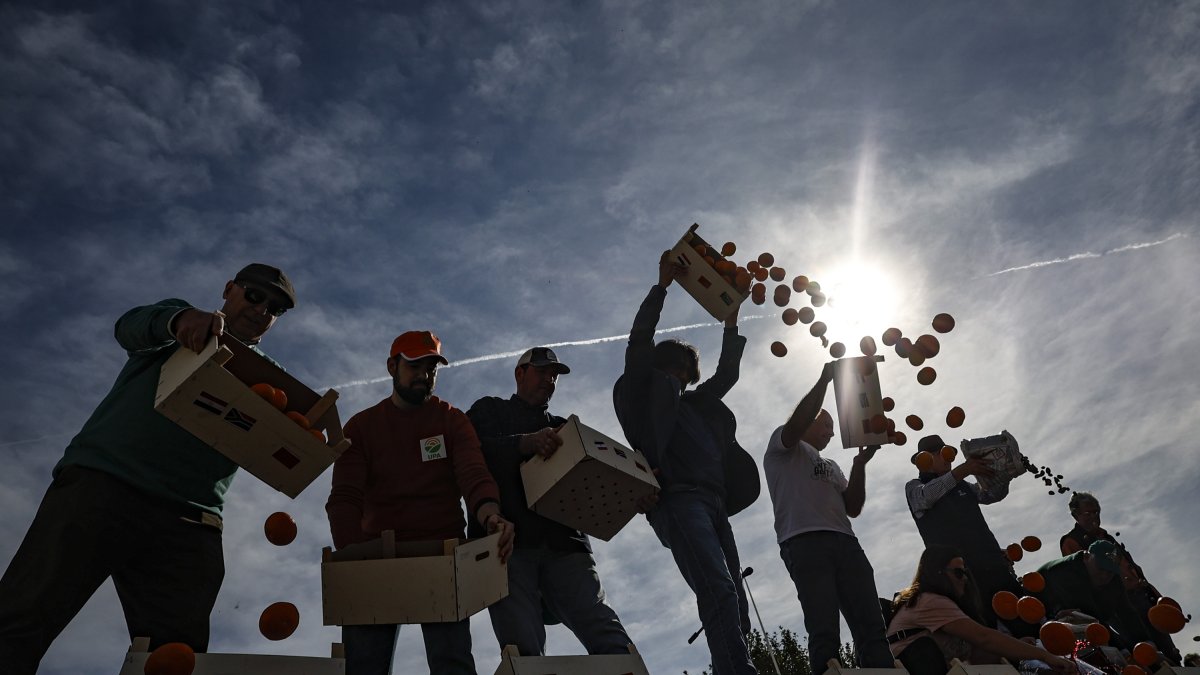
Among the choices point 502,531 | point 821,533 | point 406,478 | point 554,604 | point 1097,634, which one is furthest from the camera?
point 1097,634

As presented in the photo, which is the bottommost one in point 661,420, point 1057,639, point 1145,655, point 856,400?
point 1145,655

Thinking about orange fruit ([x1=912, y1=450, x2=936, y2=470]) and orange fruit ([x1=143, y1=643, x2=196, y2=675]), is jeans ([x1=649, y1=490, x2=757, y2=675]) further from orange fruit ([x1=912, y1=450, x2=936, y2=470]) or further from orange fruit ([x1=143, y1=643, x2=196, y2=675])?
orange fruit ([x1=143, y1=643, x2=196, y2=675])

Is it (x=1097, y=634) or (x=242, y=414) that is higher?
(x=242, y=414)

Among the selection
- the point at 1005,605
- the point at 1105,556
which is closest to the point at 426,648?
the point at 1005,605

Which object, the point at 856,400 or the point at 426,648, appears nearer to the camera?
the point at 426,648

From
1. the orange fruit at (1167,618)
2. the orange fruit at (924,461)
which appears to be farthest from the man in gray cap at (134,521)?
the orange fruit at (1167,618)

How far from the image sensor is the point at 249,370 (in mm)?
4125

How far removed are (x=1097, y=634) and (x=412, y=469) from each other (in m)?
5.42

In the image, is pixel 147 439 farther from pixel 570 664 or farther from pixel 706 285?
pixel 706 285

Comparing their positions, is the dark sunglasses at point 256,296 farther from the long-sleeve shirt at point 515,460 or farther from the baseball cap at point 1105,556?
the baseball cap at point 1105,556

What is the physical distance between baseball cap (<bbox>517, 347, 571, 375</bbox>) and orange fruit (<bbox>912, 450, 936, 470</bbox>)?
3.53 meters

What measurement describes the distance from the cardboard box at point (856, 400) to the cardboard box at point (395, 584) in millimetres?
3321

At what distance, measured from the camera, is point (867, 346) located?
6715mm

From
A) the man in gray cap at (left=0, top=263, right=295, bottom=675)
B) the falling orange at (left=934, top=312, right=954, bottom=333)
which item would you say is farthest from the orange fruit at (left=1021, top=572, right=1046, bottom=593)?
the man in gray cap at (left=0, top=263, right=295, bottom=675)
